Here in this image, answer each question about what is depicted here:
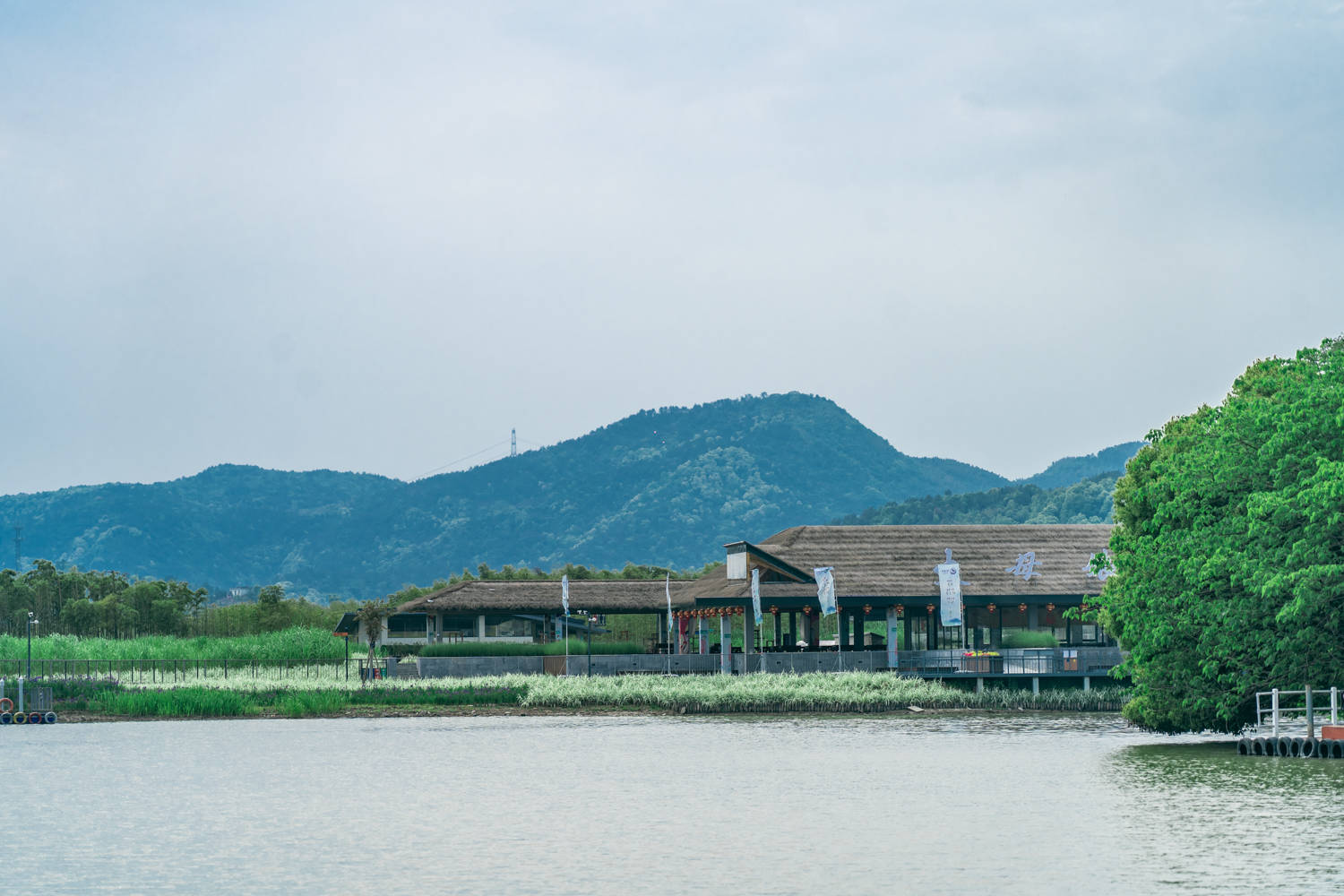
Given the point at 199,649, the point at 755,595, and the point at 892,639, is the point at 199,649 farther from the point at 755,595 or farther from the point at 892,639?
the point at 892,639

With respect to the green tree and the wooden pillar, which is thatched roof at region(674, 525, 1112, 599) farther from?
the green tree

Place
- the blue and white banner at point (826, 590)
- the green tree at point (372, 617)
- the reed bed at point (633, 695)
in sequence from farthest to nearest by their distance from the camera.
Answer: the green tree at point (372, 617) → the blue and white banner at point (826, 590) → the reed bed at point (633, 695)

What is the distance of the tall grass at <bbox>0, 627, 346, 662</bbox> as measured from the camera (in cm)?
7212

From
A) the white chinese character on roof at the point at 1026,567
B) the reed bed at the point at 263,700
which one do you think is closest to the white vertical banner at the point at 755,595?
the reed bed at the point at 263,700

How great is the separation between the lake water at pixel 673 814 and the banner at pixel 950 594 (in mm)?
12345

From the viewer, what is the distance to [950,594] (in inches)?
2527

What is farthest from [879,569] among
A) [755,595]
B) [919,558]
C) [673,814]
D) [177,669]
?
[673,814]

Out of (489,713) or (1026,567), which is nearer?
(489,713)

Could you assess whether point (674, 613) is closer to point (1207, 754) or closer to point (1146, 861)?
point (1207, 754)

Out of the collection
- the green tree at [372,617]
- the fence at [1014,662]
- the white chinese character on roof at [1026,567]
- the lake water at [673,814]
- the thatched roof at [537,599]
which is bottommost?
the lake water at [673,814]

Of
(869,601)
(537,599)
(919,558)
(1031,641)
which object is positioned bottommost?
(1031,641)

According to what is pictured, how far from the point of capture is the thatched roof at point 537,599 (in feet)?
260

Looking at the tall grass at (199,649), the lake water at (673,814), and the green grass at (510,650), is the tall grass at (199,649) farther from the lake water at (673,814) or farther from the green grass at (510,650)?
the lake water at (673,814)

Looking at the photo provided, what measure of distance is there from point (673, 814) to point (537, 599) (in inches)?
1935
